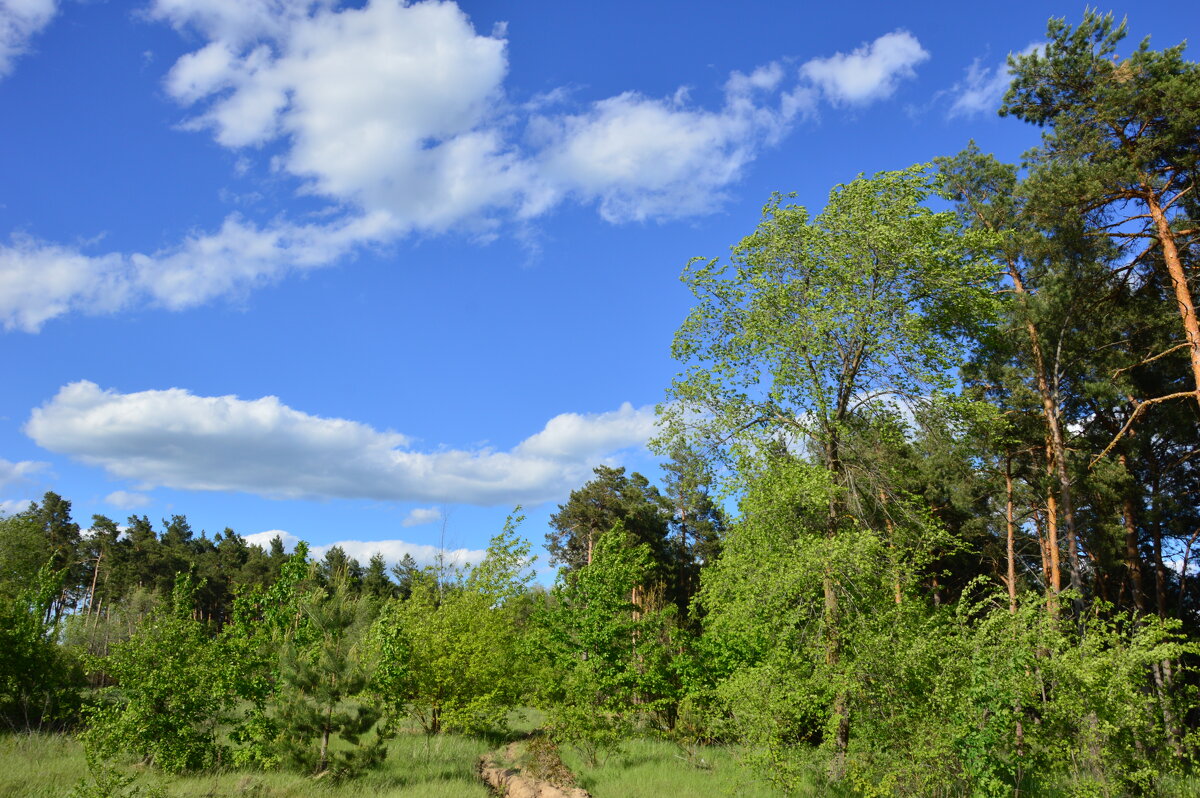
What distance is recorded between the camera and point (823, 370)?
1555 centimetres

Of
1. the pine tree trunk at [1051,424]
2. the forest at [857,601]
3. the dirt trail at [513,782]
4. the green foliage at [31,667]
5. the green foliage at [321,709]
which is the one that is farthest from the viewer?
the pine tree trunk at [1051,424]

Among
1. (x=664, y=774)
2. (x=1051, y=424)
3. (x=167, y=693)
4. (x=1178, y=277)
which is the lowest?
(x=664, y=774)

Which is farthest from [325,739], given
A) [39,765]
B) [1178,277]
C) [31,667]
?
[1178,277]

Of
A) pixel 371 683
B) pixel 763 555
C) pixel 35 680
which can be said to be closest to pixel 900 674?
pixel 763 555

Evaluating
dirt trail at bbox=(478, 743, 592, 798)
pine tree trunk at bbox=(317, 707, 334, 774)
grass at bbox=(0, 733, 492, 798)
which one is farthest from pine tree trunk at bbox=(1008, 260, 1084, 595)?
pine tree trunk at bbox=(317, 707, 334, 774)

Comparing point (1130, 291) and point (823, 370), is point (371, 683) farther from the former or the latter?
point (1130, 291)

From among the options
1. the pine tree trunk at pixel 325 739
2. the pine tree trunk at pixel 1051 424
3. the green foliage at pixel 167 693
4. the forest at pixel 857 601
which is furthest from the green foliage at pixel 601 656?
the pine tree trunk at pixel 1051 424

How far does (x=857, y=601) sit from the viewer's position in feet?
46.1

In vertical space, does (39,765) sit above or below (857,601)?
below

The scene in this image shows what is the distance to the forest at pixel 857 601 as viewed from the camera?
10320 millimetres

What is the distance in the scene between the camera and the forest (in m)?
10.3

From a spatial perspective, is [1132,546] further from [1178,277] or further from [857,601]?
[857,601]

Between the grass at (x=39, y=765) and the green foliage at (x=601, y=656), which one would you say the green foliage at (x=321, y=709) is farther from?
the green foliage at (x=601, y=656)

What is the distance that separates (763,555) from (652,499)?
24660 mm
